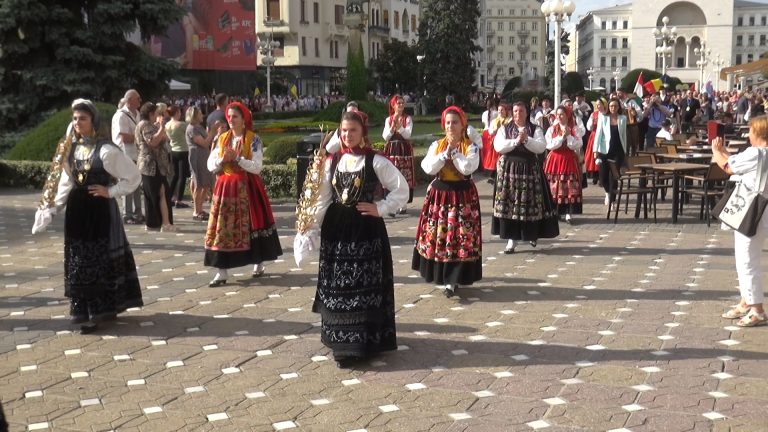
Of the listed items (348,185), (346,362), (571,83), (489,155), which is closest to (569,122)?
(489,155)

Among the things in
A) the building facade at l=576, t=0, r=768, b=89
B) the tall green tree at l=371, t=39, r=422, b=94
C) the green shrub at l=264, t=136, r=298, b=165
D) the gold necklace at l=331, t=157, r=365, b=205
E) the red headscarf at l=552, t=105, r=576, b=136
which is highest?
the building facade at l=576, t=0, r=768, b=89

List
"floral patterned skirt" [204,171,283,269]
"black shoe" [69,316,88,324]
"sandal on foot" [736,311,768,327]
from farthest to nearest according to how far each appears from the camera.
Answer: "floral patterned skirt" [204,171,283,269]
"black shoe" [69,316,88,324]
"sandal on foot" [736,311,768,327]

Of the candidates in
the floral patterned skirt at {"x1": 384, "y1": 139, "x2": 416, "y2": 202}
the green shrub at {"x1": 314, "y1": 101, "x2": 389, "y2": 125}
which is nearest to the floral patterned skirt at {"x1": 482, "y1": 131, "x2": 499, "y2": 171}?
the floral patterned skirt at {"x1": 384, "y1": 139, "x2": 416, "y2": 202}

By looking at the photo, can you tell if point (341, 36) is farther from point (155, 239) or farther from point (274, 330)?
point (274, 330)

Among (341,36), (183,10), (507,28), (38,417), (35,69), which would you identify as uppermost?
(507,28)

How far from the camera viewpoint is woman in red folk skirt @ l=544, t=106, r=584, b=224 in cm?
1298

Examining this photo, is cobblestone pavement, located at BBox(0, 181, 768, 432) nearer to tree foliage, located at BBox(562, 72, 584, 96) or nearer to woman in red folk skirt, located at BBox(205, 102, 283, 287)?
woman in red folk skirt, located at BBox(205, 102, 283, 287)

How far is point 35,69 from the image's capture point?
21781 mm

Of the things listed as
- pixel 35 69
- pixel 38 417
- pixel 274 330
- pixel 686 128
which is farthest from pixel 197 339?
pixel 686 128

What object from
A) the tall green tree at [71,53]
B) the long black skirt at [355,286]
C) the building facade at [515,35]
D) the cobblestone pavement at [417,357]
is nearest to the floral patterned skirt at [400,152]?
the cobblestone pavement at [417,357]

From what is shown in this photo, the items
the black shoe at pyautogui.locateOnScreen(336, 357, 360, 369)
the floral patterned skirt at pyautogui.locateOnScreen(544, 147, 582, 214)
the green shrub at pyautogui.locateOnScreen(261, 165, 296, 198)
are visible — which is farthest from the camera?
the green shrub at pyautogui.locateOnScreen(261, 165, 296, 198)

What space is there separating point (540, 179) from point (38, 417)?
698 cm

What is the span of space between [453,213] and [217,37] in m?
43.1

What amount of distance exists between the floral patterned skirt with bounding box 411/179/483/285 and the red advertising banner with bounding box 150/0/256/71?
4178 centimetres
